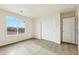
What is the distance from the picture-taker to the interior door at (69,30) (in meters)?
4.72

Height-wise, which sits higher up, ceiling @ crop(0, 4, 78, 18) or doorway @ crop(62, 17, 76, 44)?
ceiling @ crop(0, 4, 78, 18)

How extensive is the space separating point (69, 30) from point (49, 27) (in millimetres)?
1600

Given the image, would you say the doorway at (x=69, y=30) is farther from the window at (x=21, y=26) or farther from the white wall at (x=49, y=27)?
the window at (x=21, y=26)

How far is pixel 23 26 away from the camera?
657 centimetres

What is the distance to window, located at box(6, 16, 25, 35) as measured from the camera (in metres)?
5.03

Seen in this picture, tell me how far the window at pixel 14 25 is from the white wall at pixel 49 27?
5.17ft

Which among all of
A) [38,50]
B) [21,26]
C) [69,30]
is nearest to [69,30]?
[69,30]

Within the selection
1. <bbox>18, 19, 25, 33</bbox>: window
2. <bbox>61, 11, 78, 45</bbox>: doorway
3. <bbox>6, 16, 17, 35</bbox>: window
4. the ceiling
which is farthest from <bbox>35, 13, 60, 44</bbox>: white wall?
<bbox>6, 16, 17, 35</bbox>: window

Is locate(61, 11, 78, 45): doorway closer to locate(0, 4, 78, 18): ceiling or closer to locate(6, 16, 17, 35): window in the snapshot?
locate(0, 4, 78, 18): ceiling

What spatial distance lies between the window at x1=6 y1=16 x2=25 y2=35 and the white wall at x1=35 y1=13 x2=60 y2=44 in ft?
5.17

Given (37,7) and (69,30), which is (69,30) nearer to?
(69,30)

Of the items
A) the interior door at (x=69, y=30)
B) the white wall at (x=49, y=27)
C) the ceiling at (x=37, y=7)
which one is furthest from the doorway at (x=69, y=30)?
the ceiling at (x=37, y=7)

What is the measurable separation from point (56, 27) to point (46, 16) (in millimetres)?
1542

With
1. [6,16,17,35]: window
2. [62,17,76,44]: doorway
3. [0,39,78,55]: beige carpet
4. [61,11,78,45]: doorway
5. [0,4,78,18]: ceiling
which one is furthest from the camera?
[6,16,17,35]: window
